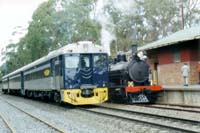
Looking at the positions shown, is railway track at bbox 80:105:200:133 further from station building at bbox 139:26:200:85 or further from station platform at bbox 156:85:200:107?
station building at bbox 139:26:200:85

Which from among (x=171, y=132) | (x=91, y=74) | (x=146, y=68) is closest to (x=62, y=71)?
(x=91, y=74)

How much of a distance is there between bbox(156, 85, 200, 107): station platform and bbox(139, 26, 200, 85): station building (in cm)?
387

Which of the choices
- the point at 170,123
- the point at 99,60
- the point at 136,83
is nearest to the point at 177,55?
the point at 136,83

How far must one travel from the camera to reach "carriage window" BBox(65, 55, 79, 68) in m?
21.0

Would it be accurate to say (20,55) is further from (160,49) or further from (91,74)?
(91,74)

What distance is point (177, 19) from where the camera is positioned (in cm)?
6291

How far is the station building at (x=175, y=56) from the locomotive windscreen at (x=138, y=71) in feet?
12.0

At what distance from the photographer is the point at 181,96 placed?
20.8 meters

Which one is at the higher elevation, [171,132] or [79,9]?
[79,9]

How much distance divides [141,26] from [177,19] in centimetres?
539

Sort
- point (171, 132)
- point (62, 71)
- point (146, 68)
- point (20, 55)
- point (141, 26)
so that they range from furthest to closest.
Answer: point (141, 26)
point (20, 55)
point (146, 68)
point (62, 71)
point (171, 132)

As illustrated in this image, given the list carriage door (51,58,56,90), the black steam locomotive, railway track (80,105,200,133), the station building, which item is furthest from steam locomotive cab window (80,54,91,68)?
the station building

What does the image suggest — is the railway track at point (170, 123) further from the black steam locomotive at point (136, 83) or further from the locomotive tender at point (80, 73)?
the black steam locomotive at point (136, 83)

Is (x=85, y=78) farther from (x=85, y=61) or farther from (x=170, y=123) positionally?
(x=170, y=123)
